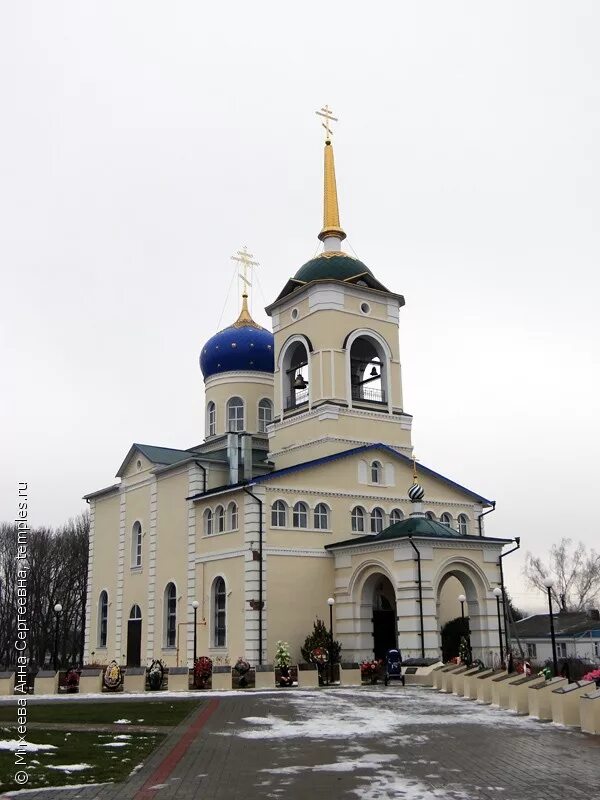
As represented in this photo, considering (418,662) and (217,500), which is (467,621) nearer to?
(418,662)

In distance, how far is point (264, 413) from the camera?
44.4 meters

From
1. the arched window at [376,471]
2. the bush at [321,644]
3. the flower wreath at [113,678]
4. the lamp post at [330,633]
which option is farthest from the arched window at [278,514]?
the flower wreath at [113,678]

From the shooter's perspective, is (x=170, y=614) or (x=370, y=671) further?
(x=170, y=614)

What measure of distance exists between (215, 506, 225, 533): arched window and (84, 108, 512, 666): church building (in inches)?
3.0

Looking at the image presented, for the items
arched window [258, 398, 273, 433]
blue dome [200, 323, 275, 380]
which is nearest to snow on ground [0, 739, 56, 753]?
arched window [258, 398, 273, 433]

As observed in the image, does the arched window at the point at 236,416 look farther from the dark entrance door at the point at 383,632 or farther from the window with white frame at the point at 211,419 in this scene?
the dark entrance door at the point at 383,632

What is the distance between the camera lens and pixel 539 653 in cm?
6366

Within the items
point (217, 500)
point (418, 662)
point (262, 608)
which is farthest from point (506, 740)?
point (217, 500)

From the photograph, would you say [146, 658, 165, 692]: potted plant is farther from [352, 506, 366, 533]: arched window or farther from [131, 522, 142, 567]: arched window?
[131, 522, 142, 567]: arched window

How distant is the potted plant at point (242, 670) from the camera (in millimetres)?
28516

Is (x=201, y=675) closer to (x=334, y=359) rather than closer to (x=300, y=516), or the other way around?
(x=300, y=516)

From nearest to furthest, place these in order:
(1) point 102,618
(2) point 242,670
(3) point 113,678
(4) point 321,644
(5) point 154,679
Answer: (3) point 113,678
(5) point 154,679
(2) point 242,670
(4) point 321,644
(1) point 102,618

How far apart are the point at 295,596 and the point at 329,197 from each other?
19.1m

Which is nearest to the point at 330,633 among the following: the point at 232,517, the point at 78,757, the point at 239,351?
the point at 232,517
